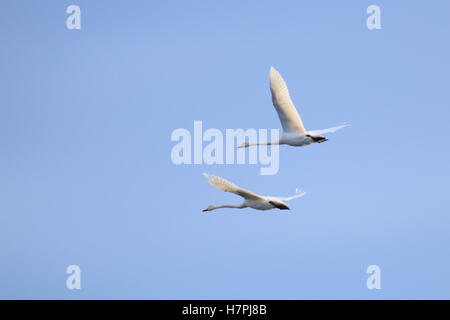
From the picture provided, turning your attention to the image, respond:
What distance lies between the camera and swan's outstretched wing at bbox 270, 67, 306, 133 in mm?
45844

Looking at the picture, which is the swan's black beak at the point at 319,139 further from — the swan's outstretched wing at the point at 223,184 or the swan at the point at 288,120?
the swan's outstretched wing at the point at 223,184

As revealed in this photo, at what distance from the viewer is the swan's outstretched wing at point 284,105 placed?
1805 inches

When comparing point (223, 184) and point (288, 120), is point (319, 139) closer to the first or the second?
point (288, 120)

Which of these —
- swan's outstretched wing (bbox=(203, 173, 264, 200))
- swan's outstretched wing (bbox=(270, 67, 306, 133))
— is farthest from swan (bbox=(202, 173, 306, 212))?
swan's outstretched wing (bbox=(270, 67, 306, 133))

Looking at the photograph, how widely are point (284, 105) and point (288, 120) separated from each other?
2.30 ft

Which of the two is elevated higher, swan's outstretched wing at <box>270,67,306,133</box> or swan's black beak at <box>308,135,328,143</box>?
swan's outstretched wing at <box>270,67,306,133</box>

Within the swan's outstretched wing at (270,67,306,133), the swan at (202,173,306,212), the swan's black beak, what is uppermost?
the swan's outstretched wing at (270,67,306,133)

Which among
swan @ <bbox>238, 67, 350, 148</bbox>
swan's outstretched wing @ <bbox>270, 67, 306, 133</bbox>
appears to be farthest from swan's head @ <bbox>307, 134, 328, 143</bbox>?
swan's outstretched wing @ <bbox>270, 67, 306, 133</bbox>

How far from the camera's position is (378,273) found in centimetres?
4850

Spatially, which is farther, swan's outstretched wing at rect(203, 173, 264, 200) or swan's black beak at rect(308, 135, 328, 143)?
swan's black beak at rect(308, 135, 328, 143)

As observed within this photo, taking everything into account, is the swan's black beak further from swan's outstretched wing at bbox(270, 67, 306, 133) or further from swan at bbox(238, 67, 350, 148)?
swan's outstretched wing at bbox(270, 67, 306, 133)
